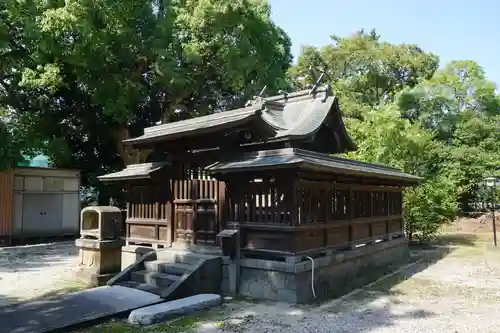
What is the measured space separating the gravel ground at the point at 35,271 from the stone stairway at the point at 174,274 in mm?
1574

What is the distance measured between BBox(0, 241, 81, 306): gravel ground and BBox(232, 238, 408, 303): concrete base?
14.2ft

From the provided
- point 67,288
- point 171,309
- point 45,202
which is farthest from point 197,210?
point 45,202

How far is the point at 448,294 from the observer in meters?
9.51

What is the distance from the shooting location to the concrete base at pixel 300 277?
8.52m

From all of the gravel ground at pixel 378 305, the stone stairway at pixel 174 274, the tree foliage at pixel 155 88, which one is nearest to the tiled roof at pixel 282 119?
the stone stairway at pixel 174 274

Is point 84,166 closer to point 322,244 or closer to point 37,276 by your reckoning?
point 37,276

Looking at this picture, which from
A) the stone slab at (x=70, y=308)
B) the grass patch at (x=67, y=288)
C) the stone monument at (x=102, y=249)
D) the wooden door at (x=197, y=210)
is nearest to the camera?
the stone slab at (x=70, y=308)

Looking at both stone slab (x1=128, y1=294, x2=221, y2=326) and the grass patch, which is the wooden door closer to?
stone slab (x1=128, y1=294, x2=221, y2=326)

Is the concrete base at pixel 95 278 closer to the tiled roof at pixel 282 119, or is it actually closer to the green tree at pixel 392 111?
the tiled roof at pixel 282 119

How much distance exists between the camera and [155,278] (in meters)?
9.49

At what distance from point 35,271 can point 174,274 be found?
5.06 m

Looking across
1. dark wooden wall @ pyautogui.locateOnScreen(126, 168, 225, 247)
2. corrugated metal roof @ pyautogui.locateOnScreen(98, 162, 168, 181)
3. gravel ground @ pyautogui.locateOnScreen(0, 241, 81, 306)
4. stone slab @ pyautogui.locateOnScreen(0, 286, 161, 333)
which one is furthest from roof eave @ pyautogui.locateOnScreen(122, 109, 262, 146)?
gravel ground @ pyautogui.locateOnScreen(0, 241, 81, 306)

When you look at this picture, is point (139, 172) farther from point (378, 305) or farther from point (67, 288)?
point (378, 305)

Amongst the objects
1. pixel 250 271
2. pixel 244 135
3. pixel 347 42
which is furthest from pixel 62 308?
pixel 347 42
